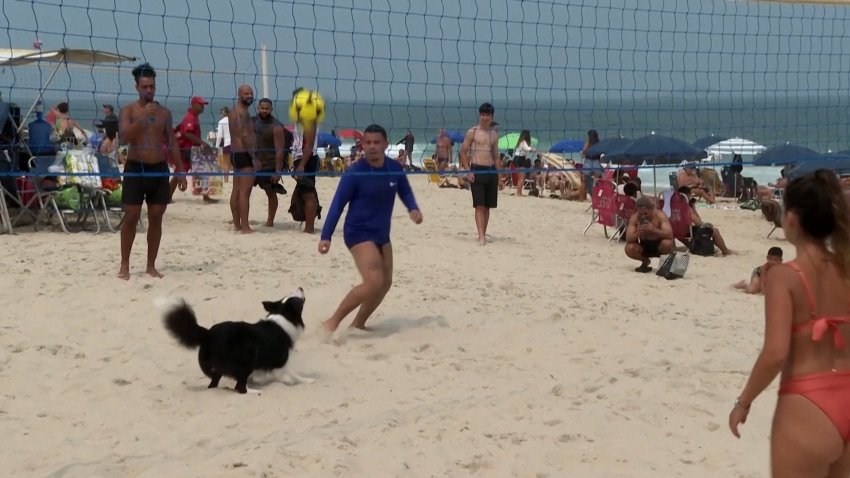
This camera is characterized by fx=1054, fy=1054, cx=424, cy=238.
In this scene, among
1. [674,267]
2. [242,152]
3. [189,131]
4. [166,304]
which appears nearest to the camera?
[166,304]

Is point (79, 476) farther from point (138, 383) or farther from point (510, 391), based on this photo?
point (510, 391)

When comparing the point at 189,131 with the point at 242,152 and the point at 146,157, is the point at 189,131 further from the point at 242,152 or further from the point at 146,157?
the point at 146,157

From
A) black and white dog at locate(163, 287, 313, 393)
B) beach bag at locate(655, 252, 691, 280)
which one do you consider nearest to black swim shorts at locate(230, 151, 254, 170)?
beach bag at locate(655, 252, 691, 280)

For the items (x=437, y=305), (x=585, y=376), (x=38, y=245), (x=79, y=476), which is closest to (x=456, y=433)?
(x=585, y=376)

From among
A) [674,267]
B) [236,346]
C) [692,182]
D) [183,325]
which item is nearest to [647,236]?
[674,267]

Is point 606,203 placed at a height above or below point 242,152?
below

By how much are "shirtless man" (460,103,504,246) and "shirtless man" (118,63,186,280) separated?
335 centimetres

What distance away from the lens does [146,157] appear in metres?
7.00

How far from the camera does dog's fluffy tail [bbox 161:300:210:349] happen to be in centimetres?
463

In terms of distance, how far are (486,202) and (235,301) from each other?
12.4 ft

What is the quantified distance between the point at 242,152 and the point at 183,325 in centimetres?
480

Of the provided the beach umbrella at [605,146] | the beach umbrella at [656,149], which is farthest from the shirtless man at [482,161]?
the beach umbrella at [605,146]

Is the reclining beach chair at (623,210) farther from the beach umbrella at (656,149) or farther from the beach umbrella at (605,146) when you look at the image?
the beach umbrella at (605,146)

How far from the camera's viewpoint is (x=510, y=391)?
485cm
